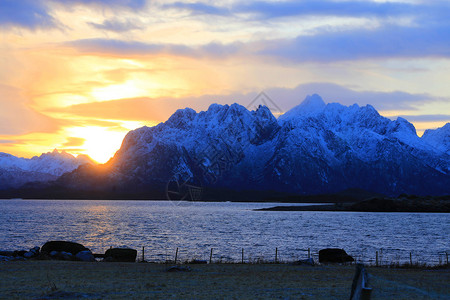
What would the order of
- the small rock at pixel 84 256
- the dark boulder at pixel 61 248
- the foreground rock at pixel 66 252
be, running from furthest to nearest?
1. the dark boulder at pixel 61 248
2. the foreground rock at pixel 66 252
3. the small rock at pixel 84 256

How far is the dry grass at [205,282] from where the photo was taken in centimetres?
3262

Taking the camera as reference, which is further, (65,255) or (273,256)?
(273,256)

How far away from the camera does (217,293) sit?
109 ft

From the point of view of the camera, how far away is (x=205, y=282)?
39281mm

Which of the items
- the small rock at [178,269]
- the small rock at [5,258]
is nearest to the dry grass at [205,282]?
the small rock at [178,269]

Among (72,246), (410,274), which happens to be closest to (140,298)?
(410,274)

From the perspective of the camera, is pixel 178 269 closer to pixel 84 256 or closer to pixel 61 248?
pixel 84 256

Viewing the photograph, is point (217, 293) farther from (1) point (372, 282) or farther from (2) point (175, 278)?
(1) point (372, 282)

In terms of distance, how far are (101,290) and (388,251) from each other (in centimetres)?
6533

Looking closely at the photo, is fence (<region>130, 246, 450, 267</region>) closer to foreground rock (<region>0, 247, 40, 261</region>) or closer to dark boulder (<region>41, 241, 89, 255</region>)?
dark boulder (<region>41, 241, 89, 255</region>)

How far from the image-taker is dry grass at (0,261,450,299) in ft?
107

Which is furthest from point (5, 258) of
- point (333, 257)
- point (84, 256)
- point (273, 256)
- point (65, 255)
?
point (333, 257)

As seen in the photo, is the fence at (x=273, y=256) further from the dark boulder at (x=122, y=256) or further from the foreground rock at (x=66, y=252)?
the dark boulder at (x=122, y=256)

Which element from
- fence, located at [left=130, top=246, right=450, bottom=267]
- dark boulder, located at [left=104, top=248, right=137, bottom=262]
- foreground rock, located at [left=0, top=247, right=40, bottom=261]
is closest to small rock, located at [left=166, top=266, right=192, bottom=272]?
dark boulder, located at [left=104, top=248, right=137, bottom=262]
